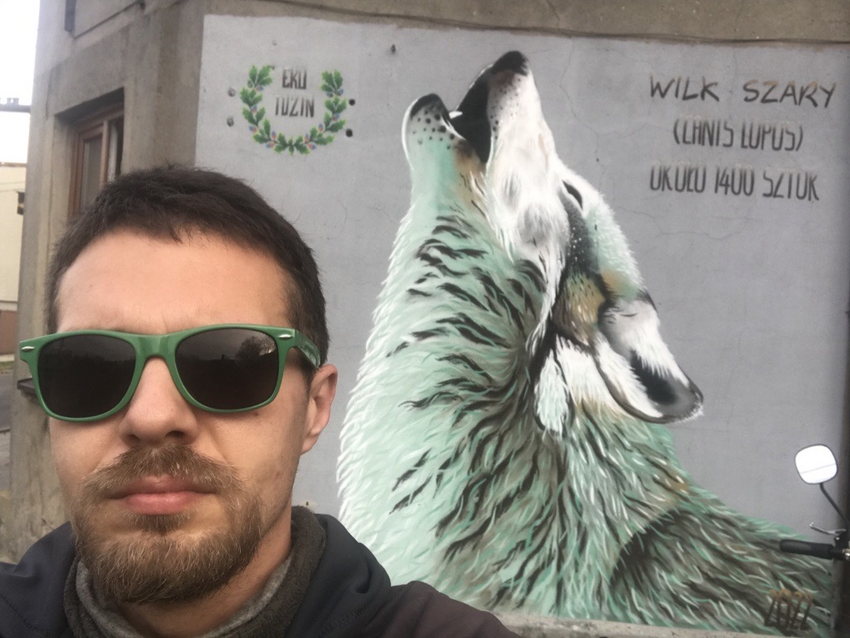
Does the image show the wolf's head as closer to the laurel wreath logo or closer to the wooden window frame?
the laurel wreath logo

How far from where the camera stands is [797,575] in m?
2.98

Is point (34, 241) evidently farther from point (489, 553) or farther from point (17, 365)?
point (489, 553)

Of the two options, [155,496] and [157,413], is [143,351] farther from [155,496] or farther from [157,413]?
[155,496]

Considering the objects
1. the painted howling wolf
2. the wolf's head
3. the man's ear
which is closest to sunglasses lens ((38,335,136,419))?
the man's ear

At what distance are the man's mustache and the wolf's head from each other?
7.41 feet

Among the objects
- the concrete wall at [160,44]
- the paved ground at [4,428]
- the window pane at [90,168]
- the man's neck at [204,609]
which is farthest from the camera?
the paved ground at [4,428]

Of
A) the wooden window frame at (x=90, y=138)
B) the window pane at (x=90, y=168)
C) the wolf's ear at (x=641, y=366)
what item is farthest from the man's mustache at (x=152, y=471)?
the window pane at (x=90, y=168)

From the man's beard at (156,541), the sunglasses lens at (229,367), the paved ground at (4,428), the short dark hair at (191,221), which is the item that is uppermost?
the short dark hair at (191,221)

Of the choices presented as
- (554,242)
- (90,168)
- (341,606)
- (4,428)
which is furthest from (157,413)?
(4,428)

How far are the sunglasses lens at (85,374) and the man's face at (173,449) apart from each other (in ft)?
0.09

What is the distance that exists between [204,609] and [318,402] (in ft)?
1.45

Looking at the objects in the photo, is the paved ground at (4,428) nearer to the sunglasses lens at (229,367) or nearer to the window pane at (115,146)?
the window pane at (115,146)

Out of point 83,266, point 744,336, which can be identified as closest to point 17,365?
point 83,266

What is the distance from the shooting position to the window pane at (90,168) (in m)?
4.32
